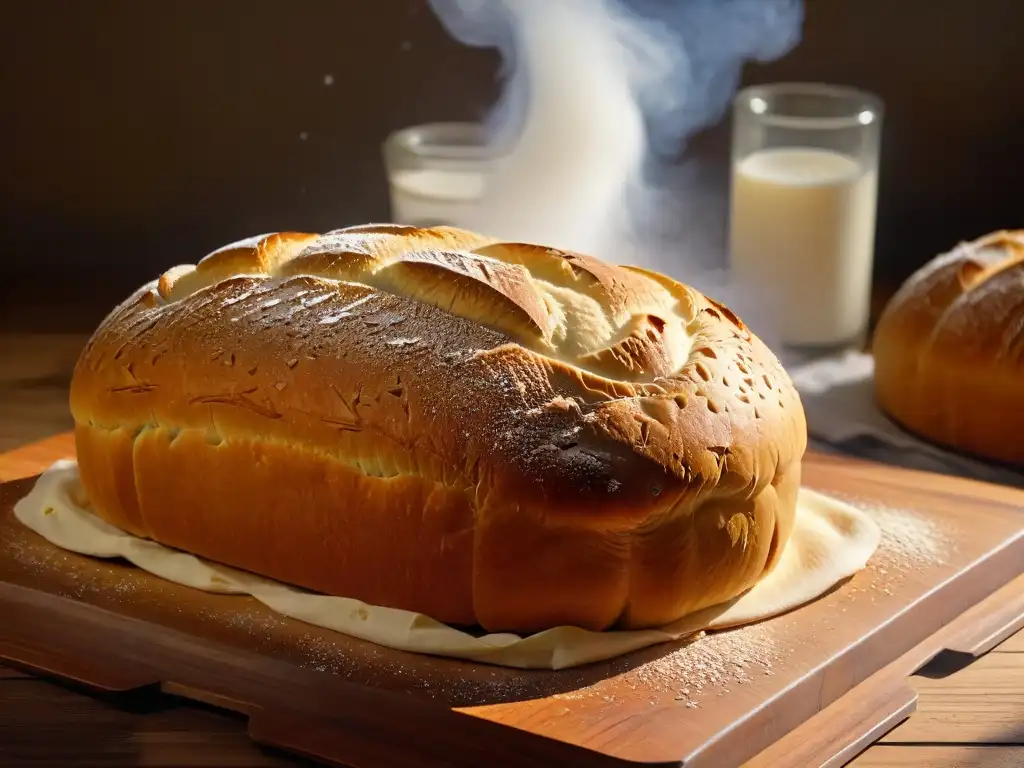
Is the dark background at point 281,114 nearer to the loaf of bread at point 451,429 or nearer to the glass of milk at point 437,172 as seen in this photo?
the glass of milk at point 437,172

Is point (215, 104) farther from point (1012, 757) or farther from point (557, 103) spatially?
point (1012, 757)

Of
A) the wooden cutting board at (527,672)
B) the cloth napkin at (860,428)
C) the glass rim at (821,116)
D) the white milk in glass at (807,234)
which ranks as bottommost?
the cloth napkin at (860,428)

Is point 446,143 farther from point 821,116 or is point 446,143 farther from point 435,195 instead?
point 821,116

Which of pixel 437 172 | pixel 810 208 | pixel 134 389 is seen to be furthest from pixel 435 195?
pixel 134 389

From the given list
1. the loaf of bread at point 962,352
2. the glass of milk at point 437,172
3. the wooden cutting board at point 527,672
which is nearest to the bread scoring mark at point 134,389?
the wooden cutting board at point 527,672

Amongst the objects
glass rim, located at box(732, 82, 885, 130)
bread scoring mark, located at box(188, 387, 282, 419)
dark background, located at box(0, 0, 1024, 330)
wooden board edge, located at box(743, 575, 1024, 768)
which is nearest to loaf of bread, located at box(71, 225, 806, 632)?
bread scoring mark, located at box(188, 387, 282, 419)

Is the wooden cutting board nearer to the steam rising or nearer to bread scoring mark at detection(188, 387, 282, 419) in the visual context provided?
bread scoring mark at detection(188, 387, 282, 419)

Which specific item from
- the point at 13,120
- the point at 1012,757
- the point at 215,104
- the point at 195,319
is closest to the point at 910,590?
the point at 1012,757
